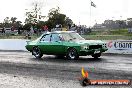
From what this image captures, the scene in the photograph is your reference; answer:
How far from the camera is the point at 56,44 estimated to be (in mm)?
16938

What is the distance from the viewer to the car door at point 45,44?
17484mm

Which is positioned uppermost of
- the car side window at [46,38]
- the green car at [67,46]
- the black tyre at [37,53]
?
the car side window at [46,38]

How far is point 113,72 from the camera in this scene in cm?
1109

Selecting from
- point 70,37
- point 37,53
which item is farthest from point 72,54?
point 37,53

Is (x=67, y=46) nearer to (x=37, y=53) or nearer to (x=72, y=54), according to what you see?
(x=72, y=54)

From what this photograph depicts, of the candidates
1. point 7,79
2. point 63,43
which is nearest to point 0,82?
point 7,79

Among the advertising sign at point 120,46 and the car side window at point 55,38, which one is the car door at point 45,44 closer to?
the car side window at point 55,38

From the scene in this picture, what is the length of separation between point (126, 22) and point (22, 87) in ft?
214

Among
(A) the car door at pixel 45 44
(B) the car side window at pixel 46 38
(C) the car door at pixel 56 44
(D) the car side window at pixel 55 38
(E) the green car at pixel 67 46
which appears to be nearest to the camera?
(E) the green car at pixel 67 46

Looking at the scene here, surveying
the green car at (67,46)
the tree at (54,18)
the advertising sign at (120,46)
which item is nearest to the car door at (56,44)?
the green car at (67,46)

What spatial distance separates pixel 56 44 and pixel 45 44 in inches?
35.0

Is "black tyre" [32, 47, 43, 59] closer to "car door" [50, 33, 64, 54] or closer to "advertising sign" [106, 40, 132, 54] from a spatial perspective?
"car door" [50, 33, 64, 54]

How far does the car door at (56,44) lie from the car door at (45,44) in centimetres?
27

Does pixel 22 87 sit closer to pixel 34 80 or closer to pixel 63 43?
pixel 34 80
